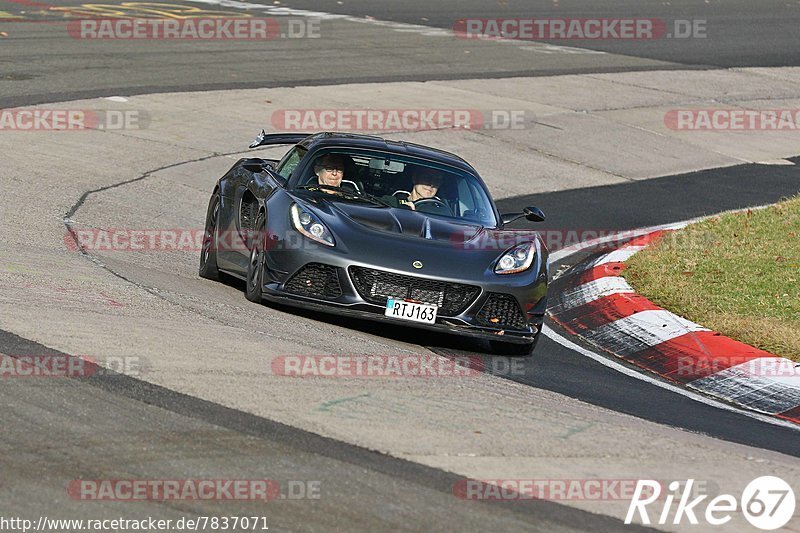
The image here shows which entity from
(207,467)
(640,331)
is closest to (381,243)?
(640,331)

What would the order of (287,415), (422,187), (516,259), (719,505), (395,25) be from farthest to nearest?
→ 1. (395,25)
2. (422,187)
3. (516,259)
4. (287,415)
5. (719,505)

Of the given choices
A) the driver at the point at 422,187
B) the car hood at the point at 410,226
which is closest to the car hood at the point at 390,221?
the car hood at the point at 410,226

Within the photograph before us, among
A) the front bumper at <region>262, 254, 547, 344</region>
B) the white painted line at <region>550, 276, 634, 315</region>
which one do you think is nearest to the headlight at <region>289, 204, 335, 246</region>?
the front bumper at <region>262, 254, 547, 344</region>

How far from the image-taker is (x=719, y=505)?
18.4 feet

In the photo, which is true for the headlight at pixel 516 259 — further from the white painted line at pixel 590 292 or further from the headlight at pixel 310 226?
the white painted line at pixel 590 292

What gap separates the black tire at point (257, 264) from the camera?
9.17m

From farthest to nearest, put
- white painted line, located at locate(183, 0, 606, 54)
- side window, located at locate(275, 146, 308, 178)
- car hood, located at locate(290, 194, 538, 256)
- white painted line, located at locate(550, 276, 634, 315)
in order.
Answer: white painted line, located at locate(183, 0, 606, 54) → white painted line, located at locate(550, 276, 634, 315) → side window, located at locate(275, 146, 308, 178) → car hood, located at locate(290, 194, 538, 256)

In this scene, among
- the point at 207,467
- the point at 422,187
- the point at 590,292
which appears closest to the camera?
the point at 207,467

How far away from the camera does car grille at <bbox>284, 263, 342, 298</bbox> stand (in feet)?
28.7

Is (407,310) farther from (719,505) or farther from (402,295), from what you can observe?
(719,505)

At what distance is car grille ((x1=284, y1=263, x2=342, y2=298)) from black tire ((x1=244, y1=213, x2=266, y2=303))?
36 centimetres

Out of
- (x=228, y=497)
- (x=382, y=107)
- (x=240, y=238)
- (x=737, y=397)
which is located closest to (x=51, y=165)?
(x=240, y=238)

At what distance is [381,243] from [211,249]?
203 centimetres

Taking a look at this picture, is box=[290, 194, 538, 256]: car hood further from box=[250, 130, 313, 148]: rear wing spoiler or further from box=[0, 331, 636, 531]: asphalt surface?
box=[0, 331, 636, 531]: asphalt surface
